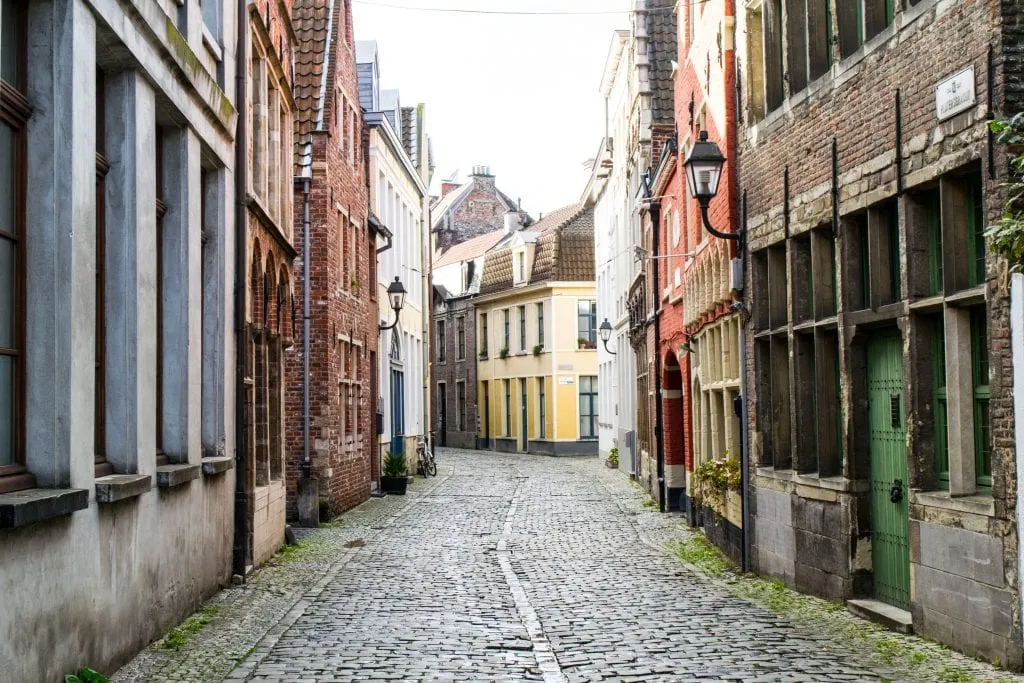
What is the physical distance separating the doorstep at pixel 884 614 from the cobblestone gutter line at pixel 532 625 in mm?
2537

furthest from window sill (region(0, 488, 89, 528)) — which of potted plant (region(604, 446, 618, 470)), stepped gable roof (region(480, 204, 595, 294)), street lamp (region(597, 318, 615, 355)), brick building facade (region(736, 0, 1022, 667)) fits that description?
stepped gable roof (region(480, 204, 595, 294))

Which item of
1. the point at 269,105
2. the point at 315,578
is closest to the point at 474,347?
the point at 269,105

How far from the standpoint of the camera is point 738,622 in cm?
1077

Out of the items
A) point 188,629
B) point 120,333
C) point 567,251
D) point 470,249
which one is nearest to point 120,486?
point 120,333

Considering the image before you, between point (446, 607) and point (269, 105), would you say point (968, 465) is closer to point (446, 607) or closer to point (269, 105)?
point (446, 607)

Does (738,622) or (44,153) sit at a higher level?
(44,153)

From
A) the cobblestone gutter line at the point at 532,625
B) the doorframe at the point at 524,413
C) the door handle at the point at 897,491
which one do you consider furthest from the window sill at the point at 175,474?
the doorframe at the point at 524,413

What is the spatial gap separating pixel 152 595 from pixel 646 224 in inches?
765

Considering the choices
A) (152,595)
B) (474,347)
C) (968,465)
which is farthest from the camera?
(474,347)

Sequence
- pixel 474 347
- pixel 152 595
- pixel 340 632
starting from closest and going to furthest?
1. pixel 152 595
2. pixel 340 632
3. pixel 474 347

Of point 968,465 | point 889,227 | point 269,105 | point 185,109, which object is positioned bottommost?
point 968,465

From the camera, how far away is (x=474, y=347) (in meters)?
58.9

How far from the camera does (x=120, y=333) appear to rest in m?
9.25

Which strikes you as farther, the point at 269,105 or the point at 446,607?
the point at 269,105
